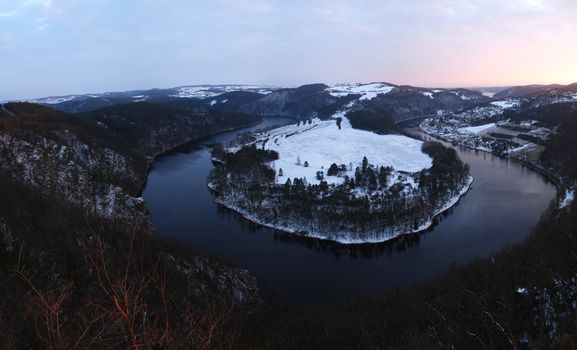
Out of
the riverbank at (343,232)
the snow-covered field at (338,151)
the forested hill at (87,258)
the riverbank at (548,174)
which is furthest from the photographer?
the snow-covered field at (338,151)

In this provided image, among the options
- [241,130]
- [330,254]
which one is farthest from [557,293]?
[241,130]

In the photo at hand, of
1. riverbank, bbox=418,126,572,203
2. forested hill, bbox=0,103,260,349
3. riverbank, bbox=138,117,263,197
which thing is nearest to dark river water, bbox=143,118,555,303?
riverbank, bbox=418,126,572,203

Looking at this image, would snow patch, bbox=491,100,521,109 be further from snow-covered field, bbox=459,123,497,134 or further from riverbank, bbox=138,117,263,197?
riverbank, bbox=138,117,263,197

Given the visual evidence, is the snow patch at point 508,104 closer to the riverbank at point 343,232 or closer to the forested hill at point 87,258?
the riverbank at point 343,232

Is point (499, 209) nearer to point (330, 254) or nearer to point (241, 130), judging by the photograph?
point (330, 254)

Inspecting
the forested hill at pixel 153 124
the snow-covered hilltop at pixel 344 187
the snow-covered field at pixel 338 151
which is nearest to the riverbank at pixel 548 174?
the snow-covered hilltop at pixel 344 187

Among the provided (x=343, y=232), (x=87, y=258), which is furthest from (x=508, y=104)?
(x=87, y=258)

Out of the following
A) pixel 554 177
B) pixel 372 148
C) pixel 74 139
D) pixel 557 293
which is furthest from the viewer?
pixel 372 148

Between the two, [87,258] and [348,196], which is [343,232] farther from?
[87,258]

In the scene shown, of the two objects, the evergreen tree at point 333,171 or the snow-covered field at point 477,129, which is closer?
the evergreen tree at point 333,171
